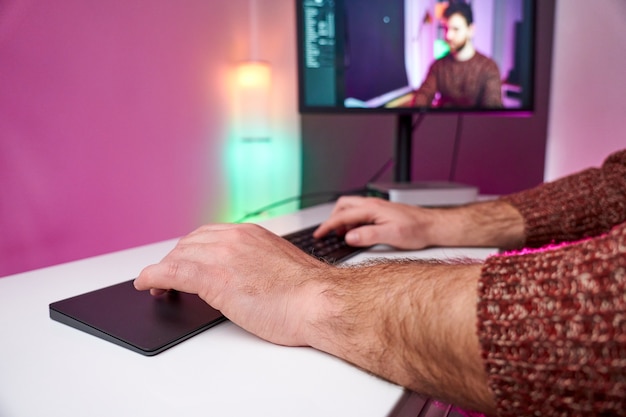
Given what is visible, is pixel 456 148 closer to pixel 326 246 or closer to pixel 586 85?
pixel 586 85

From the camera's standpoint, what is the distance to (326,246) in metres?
0.71

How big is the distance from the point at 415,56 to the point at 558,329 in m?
0.98

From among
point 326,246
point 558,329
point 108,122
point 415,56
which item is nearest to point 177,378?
point 558,329

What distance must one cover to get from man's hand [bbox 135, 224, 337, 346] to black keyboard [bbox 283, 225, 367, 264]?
0.53 feet

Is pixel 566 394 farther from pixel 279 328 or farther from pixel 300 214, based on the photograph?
pixel 300 214

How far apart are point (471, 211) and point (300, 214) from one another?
1.35 ft

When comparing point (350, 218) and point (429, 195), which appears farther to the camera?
point (429, 195)

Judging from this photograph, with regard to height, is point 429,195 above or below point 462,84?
below

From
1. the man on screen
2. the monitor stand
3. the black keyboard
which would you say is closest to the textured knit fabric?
the man on screen

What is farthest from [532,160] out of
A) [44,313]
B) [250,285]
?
[44,313]

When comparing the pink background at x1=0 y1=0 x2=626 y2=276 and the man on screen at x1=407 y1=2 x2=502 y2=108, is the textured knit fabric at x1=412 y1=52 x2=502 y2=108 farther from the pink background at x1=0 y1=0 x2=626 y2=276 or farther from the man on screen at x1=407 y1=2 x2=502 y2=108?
the pink background at x1=0 y1=0 x2=626 y2=276

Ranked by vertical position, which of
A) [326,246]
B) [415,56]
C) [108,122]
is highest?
[415,56]

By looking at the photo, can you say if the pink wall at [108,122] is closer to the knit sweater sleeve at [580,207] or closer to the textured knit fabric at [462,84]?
the textured knit fabric at [462,84]

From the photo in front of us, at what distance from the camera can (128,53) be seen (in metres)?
1.04
